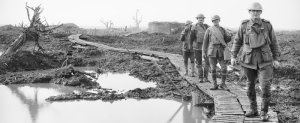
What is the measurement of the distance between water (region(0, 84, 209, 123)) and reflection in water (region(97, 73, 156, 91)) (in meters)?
2.03

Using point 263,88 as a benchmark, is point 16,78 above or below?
below

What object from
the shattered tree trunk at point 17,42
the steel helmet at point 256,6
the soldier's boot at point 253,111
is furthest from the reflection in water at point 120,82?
the steel helmet at point 256,6

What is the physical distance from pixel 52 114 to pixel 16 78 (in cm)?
483

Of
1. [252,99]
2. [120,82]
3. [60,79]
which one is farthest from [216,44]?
[60,79]

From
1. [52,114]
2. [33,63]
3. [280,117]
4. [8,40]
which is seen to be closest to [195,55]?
[280,117]

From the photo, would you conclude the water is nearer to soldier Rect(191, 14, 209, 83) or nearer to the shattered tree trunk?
soldier Rect(191, 14, 209, 83)

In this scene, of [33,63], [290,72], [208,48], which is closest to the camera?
[208,48]

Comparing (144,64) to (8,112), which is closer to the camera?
(8,112)

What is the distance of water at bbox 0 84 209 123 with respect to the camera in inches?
280

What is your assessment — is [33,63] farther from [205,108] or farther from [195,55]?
[205,108]

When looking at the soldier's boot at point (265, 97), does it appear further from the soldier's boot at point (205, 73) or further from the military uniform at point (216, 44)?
the soldier's boot at point (205, 73)

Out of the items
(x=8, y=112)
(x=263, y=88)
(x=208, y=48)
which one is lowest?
(x=8, y=112)

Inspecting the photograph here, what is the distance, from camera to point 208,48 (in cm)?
805

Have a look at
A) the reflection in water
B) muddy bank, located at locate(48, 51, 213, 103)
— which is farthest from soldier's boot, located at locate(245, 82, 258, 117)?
the reflection in water
